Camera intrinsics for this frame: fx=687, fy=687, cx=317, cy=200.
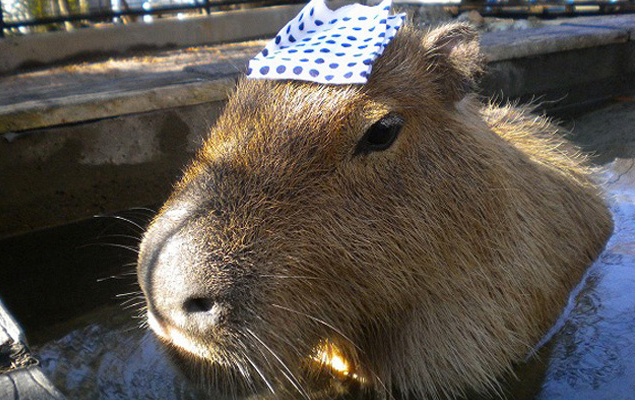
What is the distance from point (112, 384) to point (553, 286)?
182cm

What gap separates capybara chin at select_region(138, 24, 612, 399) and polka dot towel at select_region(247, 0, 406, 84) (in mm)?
52

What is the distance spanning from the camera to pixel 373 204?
7.48 ft

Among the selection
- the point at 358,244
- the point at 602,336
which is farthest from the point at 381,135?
the point at 602,336

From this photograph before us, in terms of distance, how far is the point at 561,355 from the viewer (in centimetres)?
277

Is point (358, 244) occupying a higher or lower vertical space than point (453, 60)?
lower

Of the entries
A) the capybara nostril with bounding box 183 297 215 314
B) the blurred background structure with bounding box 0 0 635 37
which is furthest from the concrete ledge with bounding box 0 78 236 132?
the blurred background structure with bounding box 0 0 635 37

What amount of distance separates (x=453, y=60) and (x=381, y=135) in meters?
0.49

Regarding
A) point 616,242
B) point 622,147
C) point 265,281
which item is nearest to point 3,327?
point 265,281

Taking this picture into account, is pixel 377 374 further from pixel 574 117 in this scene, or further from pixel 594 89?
pixel 594 89

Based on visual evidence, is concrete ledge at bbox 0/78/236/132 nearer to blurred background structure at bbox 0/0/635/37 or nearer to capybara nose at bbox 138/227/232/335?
capybara nose at bbox 138/227/232/335

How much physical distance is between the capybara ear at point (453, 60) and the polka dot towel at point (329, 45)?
6.6 inches

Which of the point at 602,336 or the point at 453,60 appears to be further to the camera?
the point at 602,336

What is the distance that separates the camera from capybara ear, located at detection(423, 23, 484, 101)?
101 inches

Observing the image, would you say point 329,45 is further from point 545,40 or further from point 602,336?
point 545,40
